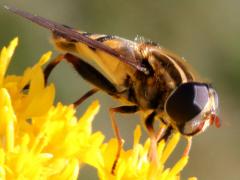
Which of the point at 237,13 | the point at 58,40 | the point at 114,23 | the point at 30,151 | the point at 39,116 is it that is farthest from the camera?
the point at 237,13

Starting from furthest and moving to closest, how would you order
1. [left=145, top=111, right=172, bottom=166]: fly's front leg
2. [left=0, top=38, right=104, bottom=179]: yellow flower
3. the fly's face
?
1. [left=145, top=111, right=172, bottom=166]: fly's front leg
2. the fly's face
3. [left=0, top=38, right=104, bottom=179]: yellow flower

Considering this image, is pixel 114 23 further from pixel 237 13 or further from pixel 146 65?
pixel 146 65

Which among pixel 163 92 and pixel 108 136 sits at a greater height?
pixel 108 136

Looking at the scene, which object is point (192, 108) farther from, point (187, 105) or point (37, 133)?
point (37, 133)

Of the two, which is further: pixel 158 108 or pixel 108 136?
pixel 108 136

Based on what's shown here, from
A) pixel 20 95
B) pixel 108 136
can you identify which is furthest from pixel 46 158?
pixel 108 136

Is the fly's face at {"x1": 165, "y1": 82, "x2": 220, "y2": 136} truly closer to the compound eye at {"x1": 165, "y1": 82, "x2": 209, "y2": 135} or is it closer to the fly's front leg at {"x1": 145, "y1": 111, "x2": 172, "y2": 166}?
the compound eye at {"x1": 165, "y1": 82, "x2": 209, "y2": 135}

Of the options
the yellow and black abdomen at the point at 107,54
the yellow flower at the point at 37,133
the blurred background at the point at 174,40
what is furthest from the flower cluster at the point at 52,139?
the blurred background at the point at 174,40

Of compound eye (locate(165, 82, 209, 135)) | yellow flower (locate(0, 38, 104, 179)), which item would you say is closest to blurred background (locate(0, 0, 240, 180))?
yellow flower (locate(0, 38, 104, 179))
